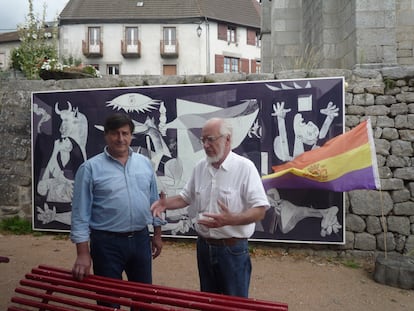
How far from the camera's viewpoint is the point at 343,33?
24.4 ft

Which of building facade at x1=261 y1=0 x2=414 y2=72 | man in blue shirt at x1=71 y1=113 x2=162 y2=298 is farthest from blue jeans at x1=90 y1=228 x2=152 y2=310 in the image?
building facade at x1=261 y1=0 x2=414 y2=72

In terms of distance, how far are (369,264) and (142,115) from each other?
152 inches

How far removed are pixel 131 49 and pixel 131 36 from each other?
1195mm

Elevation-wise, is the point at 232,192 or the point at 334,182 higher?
the point at 232,192

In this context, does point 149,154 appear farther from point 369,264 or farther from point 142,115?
point 369,264

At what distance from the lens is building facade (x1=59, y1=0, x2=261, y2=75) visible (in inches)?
1280

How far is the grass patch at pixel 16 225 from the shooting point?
665 cm

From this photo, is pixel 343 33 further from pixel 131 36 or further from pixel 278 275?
pixel 131 36

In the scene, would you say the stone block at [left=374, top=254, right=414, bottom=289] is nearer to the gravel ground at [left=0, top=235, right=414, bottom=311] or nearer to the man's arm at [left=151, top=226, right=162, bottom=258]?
the gravel ground at [left=0, top=235, right=414, bottom=311]

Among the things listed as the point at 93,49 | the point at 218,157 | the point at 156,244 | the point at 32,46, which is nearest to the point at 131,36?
the point at 93,49

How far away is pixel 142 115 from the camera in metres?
6.16

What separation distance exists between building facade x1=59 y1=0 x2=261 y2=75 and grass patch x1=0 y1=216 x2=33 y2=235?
2643cm

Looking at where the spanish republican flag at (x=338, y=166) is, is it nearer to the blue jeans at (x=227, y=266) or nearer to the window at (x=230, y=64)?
the blue jeans at (x=227, y=266)

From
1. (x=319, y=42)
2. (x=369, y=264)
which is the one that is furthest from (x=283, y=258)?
(x=319, y=42)
